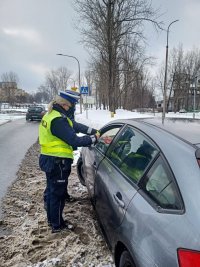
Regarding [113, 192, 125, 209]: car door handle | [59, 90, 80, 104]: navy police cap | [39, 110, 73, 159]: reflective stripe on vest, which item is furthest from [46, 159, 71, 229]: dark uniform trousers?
[113, 192, 125, 209]: car door handle

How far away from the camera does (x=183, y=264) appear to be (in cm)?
179

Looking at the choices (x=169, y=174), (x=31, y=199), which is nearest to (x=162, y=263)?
(x=169, y=174)

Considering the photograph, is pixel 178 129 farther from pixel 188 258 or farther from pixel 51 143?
pixel 51 143

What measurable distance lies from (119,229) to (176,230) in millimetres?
802

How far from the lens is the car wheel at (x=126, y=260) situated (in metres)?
2.37

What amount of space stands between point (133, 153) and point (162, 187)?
0.85 metres

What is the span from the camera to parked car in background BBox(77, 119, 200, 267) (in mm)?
1923

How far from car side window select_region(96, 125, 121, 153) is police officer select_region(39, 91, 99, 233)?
0.18 m

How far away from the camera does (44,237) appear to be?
406 centimetres

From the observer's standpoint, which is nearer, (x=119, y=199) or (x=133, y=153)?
(x=119, y=199)

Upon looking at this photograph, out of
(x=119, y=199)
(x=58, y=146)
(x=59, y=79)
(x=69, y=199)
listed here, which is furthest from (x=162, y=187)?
(x=59, y=79)

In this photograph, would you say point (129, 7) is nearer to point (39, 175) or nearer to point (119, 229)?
point (39, 175)

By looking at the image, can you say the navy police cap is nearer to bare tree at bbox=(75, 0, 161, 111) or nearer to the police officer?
the police officer

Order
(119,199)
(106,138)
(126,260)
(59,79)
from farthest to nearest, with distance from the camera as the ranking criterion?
(59,79)
(106,138)
(119,199)
(126,260)
